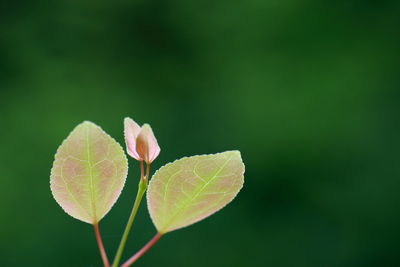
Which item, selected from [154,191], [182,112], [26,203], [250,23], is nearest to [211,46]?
[250,23]

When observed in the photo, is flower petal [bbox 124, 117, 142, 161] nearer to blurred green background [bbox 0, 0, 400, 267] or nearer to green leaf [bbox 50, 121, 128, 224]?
green leaf [bbox 50, 121, 128, 224]

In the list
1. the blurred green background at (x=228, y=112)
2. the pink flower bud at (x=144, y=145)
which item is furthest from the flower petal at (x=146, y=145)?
the blurred green background at (x=228, y=112)

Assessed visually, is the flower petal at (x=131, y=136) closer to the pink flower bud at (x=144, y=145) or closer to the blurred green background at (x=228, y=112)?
the pink flower bud at (x=144, y=145)

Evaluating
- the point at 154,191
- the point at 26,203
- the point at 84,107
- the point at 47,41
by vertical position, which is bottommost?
the point at 26,203

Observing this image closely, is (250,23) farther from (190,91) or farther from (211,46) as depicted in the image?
(190,91)

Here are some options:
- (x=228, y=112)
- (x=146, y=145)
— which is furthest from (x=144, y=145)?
(x=228, y=112)

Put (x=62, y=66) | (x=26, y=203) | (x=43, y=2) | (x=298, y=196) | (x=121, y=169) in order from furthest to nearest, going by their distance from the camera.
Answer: (x=43, y=2) → (x=62, y=66) → (x=298, y=196) → (x=26, y=203) → (x=121, y=169)

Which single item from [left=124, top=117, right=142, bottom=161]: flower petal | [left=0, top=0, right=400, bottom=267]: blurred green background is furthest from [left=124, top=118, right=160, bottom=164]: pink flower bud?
[left=0, top=0, right=400, bottom=267]: blurred green background
